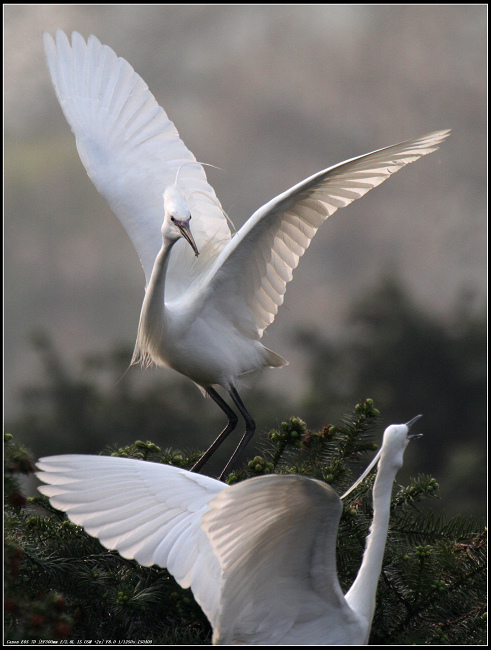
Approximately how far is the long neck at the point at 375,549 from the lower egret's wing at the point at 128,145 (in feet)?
3.02

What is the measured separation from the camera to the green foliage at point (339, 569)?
1.08 meters

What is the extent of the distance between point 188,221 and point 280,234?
0.22 metres

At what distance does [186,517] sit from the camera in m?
1.05

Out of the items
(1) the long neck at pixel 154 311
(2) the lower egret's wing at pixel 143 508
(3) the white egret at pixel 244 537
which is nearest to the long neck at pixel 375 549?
(3) the white egret at pixel 244 537

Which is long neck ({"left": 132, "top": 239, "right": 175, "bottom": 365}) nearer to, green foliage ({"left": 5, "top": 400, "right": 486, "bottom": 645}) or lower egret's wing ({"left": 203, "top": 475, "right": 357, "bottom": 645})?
green foliage ({"left": 5, "top": 400, "right": 486, "bottom": 645})

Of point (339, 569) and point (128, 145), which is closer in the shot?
point (339, 569)

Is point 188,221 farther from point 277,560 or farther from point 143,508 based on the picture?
point 277,560

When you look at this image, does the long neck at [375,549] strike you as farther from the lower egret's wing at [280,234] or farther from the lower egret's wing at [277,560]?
the lower egret's wing at [280,234]

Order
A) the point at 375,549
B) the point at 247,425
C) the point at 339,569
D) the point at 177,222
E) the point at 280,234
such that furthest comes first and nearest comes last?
1. the point at 247,425
2. the point at 280,234
3. the point at 177,222
4. the point at 339,569
5. the point at 375,549

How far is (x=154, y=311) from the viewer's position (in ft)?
5.12

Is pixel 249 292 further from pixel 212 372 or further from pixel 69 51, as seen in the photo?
pixel 69 51

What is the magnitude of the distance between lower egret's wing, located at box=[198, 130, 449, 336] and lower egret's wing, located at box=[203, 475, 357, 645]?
0.67m

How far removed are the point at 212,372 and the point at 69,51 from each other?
3.25 ft

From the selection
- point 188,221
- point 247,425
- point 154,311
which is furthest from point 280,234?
point 247,425
